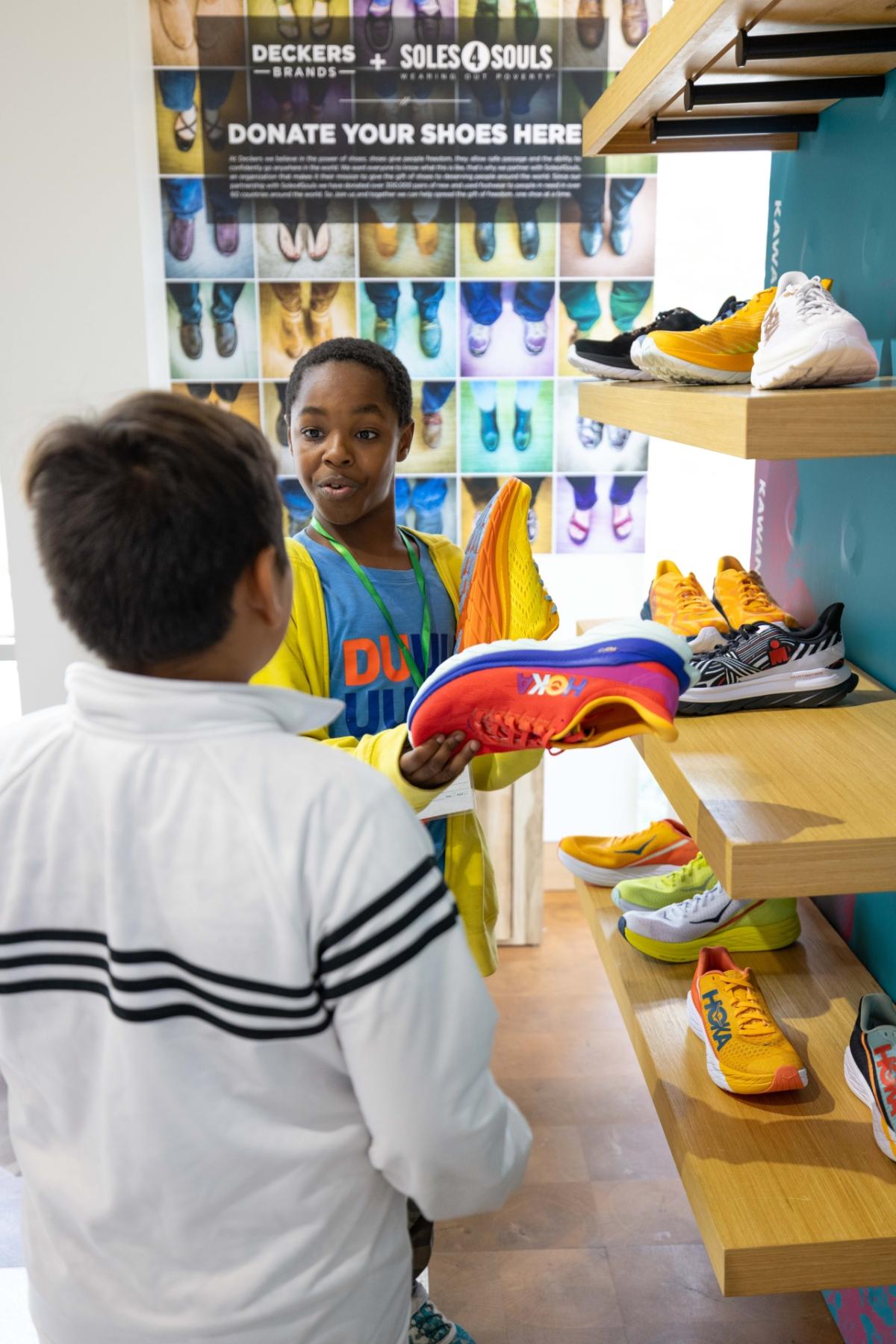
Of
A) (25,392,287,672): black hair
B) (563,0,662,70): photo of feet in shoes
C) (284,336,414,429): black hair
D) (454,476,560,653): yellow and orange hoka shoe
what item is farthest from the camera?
(563,0,662,70): photo of feet in shoes

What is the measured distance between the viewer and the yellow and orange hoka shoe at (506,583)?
1.42 metres

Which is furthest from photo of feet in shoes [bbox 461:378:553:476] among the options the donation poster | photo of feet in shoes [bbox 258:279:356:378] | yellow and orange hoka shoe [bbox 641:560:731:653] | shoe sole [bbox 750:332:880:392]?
shoe sole [bbox 750:332:880:392]

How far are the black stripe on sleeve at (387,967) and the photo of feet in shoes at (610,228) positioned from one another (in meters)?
2.69

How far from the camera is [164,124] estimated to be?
2971 millimetres

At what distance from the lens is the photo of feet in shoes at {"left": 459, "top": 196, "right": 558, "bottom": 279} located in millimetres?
3039

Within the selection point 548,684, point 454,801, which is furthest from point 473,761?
point 548,684

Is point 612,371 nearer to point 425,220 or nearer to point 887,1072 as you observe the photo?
point 887,1072

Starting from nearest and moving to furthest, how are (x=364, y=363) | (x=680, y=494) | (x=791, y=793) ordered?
(x=791, y=793) < (x=364, y=363) < (x=680, y=494)

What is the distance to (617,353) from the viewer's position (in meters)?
1.75

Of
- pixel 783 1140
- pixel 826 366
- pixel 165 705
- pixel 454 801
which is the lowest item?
pixel 783 1140

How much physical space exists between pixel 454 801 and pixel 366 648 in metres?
0.24

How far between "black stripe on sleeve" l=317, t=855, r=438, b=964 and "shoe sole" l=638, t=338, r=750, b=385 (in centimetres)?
89

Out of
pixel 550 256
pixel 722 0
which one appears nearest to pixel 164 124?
pixel 550 256

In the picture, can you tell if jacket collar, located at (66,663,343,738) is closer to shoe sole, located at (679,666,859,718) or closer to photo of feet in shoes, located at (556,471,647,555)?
shoe sole, located at (679,666,859,718)
